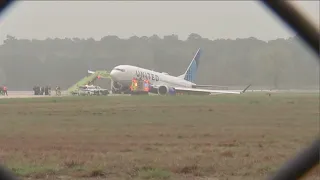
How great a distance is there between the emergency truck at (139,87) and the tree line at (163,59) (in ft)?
56.3

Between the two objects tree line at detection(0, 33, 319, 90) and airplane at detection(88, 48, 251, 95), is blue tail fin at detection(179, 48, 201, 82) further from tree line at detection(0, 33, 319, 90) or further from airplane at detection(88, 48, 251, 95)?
tree line at detection(0, 33, 319, 90)

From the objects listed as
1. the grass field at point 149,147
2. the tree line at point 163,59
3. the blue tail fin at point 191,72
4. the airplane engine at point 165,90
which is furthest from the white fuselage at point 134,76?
the grass field at point 149,147

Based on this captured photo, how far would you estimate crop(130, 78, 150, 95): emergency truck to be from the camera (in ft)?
137

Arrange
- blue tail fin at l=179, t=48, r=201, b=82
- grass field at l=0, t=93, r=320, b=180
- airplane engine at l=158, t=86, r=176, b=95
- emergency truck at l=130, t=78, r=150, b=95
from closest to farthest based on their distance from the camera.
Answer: grass field at l=0, t=93, r=320, b=180
emergency truck at l=130, t=78, r=150, b=95
airplane engine at l=158, t=86, r=176, b=95
blue tail fin at l=179, t=48, r=201, b=82

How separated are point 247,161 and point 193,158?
0.74m

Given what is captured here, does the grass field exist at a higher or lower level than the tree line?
lower

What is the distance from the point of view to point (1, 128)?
1255 centimetres

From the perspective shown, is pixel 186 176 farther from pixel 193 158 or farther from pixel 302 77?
pixel 302 77

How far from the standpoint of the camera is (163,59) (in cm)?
8325

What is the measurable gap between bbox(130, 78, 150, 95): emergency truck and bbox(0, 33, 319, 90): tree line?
17164 millimetres

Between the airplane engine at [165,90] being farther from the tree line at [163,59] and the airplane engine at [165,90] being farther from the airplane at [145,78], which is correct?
the tree line at [163,59]

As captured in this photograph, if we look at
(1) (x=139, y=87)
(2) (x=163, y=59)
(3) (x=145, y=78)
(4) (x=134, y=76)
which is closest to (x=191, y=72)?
(3) (x=145, y=78)

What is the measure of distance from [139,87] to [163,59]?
4132cm

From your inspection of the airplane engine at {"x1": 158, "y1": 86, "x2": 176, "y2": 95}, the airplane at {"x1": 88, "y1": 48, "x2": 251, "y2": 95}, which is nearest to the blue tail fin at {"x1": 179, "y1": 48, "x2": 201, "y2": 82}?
the airplane at {"x1": 88, "y1": 48, "x2": 251, "y2": 95}
